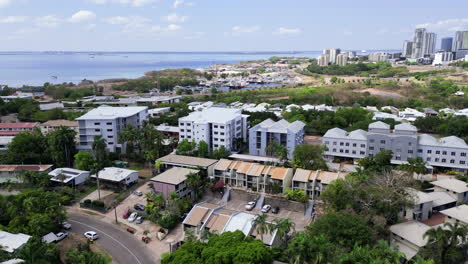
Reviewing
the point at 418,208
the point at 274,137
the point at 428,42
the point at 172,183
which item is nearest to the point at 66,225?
the point at 172,183

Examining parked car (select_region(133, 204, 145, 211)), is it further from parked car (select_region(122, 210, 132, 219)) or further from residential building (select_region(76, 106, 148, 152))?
residential building (select_region(76, 106, 148, 152))

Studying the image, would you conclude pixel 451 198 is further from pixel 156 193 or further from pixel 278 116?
pixel 278 116

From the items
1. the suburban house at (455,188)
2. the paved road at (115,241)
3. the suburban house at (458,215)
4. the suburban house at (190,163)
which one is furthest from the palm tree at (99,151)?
the suburban house at (455,188)

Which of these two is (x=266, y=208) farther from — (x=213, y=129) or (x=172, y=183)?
(x=213, y=129)

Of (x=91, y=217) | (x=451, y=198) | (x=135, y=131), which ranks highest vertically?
(x=135, y=131)

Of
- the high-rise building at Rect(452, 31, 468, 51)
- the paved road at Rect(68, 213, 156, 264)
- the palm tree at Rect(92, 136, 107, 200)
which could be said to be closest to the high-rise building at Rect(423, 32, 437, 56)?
the high-rise building at Rect(452, 31, 468, 51)

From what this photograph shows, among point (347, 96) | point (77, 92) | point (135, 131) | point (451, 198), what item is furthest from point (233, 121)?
point (77, 92)
